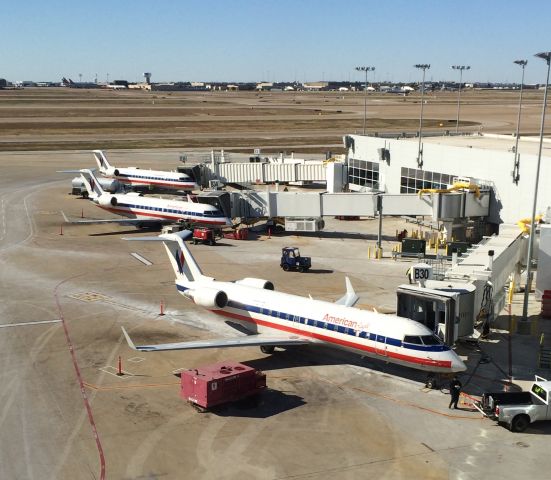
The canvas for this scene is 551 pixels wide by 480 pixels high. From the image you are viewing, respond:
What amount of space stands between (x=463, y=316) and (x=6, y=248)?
1665 inches

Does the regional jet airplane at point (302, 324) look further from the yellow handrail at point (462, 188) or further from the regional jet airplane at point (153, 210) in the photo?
the regional jet airplane at point (153, 210)

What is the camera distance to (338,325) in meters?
34.2

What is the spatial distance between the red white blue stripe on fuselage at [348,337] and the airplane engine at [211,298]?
1.65 feet

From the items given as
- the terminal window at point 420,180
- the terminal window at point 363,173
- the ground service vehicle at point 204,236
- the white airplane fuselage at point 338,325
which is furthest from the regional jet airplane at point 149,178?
the white airplane fuselage at point 338,325

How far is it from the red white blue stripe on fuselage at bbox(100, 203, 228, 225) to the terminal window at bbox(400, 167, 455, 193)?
19972 millimetres

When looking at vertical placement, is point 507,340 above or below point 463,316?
below

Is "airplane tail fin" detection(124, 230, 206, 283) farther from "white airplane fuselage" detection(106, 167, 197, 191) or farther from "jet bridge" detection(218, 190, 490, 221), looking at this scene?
"white airplane fuselage" detection(106, 167, 197, 191)

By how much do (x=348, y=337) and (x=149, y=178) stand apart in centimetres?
6470

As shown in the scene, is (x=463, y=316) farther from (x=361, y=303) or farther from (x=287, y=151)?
(x=287, y=151)

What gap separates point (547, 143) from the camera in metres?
81.5

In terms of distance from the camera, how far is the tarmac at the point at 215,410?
25.9 metres

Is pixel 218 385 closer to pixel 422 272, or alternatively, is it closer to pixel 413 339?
pixel 413 339

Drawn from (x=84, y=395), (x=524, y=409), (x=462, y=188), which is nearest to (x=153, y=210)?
(x=462, y=188)

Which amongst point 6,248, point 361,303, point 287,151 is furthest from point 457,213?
point 287,151
